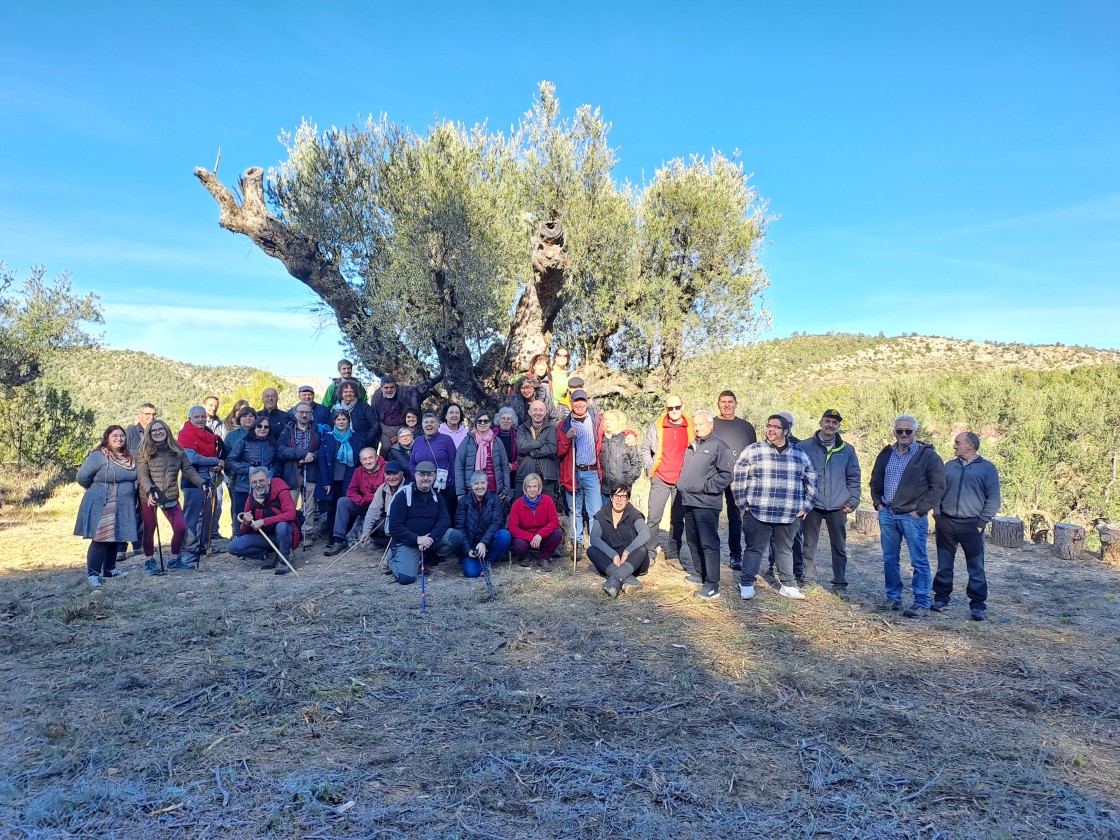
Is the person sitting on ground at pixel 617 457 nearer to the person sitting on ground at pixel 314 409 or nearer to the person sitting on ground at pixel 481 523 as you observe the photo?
the person sitting on ground at pixel 481 523

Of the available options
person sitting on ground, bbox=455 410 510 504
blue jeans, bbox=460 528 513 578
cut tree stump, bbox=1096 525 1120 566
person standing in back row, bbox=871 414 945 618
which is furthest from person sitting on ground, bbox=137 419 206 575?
cut tree stump, bbox=1096 525 1120 566

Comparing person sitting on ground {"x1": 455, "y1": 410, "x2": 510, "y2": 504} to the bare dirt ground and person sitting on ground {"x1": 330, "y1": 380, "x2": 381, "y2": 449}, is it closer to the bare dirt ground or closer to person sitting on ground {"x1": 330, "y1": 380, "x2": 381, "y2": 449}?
the bare dirt ground

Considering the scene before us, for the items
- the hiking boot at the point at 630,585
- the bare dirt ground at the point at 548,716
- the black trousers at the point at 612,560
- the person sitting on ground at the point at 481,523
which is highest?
the person sitting on ground at the point at 481,523

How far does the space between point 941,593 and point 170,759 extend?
6.57m

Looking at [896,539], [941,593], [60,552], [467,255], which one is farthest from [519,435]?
[60,552]

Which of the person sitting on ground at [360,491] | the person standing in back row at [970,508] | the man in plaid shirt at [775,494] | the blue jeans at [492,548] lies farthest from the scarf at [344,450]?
the person standing in back row at [970,508]

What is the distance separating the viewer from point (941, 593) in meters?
6.44

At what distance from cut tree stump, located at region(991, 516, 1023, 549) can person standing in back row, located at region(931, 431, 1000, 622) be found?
4167 millimetres

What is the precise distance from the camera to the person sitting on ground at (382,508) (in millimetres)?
8109

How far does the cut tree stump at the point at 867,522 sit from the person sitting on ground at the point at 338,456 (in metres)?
8.28

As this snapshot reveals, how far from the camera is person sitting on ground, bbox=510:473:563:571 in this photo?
787 cm

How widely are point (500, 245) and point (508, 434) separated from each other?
403 cm

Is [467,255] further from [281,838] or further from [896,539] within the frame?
[281,838]

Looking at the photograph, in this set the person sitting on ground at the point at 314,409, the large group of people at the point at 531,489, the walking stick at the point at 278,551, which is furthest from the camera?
the person sitting on ground at the point at 314,409
